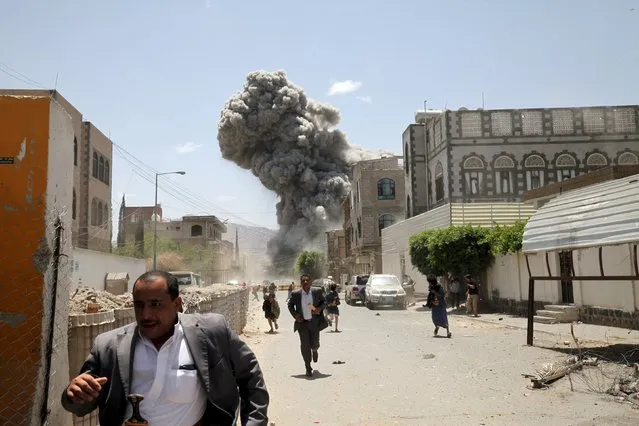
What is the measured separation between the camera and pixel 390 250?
4381cm

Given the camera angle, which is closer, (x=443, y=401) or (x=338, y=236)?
(x=443, y=401)

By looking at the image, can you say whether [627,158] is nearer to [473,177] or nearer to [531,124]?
[531,124]

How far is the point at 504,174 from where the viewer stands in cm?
3634

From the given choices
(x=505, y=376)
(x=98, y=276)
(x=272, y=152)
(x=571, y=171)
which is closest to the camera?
(x=505, y=376)

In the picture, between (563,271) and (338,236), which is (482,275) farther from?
(338,236)

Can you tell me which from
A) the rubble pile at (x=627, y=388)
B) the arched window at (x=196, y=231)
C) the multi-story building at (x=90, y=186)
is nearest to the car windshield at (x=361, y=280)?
the multi-story building at (x=90, y=186)

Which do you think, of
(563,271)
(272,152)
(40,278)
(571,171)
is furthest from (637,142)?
(272,152)

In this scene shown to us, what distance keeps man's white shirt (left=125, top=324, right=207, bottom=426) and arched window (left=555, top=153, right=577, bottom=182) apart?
1454 inches

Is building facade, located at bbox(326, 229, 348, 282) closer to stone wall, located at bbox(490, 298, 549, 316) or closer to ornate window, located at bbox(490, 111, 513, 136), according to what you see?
ornate window, located at bbox(490, 111, 513, 136)

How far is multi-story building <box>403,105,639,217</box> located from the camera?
36.3 metres

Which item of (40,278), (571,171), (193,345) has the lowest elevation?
(193,345)

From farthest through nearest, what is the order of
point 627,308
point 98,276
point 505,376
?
point 98,276, point 627,308, point 505,376

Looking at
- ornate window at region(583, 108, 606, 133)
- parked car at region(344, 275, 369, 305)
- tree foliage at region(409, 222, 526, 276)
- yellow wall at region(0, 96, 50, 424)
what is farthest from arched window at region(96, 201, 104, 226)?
yellow wall at region(0, 96, 50, 424)

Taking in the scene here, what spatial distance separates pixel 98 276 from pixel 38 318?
963 inches
